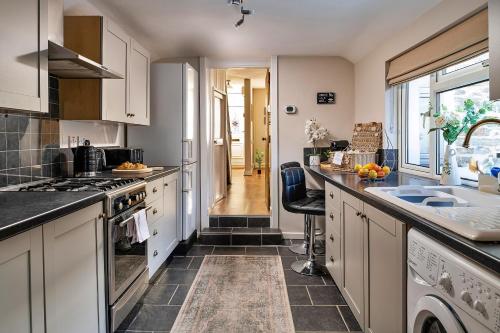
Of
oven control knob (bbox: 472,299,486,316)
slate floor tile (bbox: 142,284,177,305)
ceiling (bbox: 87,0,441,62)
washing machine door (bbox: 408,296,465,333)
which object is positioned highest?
ceiling (bbox: 87,0,441,62)

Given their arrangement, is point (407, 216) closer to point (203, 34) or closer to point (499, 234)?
point (499, 234)

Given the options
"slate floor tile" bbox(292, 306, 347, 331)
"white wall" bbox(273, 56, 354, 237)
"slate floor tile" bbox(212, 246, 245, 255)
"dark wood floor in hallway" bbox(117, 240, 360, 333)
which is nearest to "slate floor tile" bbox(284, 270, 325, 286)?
"dark wood floor in hallway" bbox(117, 240, 360, 333)

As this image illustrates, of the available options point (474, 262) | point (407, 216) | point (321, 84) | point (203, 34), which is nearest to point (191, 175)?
point (203, 34)

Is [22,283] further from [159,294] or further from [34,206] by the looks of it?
[159,294]

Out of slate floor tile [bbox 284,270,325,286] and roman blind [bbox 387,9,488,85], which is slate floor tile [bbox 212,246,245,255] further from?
roman blind [bbox 387,9,488,85]

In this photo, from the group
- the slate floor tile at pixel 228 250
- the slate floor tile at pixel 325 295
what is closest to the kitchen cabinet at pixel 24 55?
the slate floor tile at pixel 325 295

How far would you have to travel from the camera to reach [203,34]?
317 centimetres

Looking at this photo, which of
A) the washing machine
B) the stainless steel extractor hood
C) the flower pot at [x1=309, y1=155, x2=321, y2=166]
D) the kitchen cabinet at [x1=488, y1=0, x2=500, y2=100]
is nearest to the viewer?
the washing machine

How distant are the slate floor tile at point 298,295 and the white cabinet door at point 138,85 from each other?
2.00 m

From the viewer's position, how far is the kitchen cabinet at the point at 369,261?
1357mm

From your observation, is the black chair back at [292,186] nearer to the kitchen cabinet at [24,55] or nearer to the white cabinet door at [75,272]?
the white cabinet door at [75,272]

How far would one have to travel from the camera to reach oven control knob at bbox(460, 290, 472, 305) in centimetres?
85

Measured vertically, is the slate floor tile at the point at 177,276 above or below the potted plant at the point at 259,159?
below

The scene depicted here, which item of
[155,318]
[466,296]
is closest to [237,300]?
[155,318]
